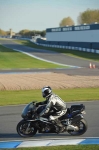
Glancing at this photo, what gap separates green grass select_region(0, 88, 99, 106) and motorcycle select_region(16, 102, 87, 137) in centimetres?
717

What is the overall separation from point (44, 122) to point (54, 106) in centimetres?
60

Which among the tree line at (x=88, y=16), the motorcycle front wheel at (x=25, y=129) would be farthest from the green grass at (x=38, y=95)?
the tree line at (x=88, y=16)

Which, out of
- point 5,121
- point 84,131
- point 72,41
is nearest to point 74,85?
point 5,121

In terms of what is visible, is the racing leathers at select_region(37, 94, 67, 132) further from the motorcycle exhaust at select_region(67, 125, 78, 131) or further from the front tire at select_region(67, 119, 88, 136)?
the front tire at select_region(67, 119, 88, 136)

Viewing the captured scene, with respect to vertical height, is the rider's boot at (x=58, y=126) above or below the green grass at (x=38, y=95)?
above

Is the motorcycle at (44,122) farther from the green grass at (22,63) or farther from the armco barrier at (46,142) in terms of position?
the green grass at (22,63)

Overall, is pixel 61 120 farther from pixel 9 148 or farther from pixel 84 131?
pixel 9 148

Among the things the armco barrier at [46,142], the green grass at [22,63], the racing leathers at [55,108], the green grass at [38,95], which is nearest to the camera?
the armco barrier at [46,142]

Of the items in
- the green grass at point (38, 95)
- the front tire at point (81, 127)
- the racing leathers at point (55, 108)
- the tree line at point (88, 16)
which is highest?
the tree line at point (88, 16)

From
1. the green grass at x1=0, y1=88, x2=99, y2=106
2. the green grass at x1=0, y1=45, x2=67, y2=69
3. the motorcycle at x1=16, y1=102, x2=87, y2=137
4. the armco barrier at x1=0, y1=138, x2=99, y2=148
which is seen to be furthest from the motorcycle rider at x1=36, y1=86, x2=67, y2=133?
the green grass at x1=0, y1=45, x2=67, y2=69

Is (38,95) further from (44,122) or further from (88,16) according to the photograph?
(88,16)

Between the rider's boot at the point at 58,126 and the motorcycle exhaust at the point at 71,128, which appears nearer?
the rider's boot at the point at 58,126

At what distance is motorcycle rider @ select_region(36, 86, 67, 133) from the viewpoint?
11320mm

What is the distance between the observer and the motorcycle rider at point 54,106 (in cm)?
1132
